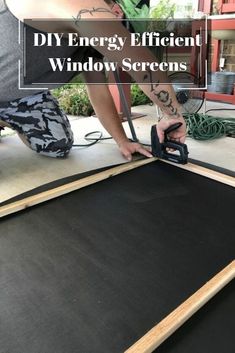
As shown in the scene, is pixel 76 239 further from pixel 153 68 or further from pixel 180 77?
pixel 180 77

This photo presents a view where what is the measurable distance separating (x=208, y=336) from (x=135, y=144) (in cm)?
115

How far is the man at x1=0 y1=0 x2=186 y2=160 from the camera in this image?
104 cm

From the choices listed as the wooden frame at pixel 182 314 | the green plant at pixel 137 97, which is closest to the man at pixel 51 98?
the wooden frame at pixel 182 314

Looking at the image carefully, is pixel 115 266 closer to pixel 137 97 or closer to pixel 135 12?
pixel 135 12

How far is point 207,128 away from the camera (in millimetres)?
2217

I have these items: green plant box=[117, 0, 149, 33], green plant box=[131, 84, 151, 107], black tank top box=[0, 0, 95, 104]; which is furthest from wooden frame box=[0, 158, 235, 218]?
green plant box=[131, 84, 151, 107]

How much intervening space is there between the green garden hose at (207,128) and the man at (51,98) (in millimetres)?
606

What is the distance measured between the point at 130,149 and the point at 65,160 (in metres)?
0.37

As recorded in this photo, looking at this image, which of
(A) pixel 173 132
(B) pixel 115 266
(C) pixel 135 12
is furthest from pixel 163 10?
(B) pixel 115 266

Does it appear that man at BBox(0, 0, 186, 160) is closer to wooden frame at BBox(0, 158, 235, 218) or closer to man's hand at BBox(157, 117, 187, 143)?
man's hand at BBox(157, 117, 187, 143)

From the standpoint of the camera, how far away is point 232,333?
26.9 inches

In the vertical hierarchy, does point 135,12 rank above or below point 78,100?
above

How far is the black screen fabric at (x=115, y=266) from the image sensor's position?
2.27 ft

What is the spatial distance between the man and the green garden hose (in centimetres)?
61
